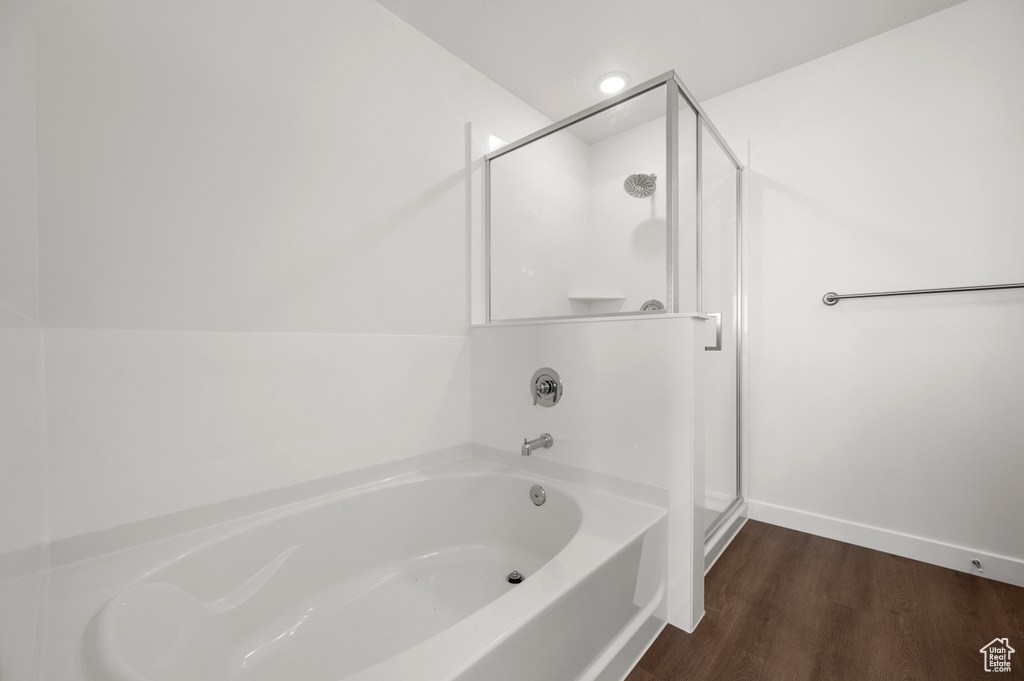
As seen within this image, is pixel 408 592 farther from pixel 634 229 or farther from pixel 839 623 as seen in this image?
pixel 634 229

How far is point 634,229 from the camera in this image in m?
1.42

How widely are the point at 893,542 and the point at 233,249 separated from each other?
102 inches

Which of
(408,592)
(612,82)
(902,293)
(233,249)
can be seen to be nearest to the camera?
(233,249)

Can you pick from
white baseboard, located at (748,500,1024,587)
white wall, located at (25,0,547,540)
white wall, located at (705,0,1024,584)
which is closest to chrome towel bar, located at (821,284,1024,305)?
white wall, located at (705,0,1024,584)

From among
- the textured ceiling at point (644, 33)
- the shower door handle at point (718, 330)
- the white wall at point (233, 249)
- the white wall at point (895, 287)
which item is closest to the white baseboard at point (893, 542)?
the white wall at point (895, 287)

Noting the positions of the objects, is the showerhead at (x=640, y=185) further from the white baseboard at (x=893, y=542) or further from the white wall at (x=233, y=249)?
the white baseboard at (x=893, y=542)

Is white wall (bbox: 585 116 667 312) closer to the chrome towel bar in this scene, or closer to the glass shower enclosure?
the glass shower enclosure

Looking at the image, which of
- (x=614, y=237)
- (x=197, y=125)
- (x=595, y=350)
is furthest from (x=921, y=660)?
(x=197, y=125)

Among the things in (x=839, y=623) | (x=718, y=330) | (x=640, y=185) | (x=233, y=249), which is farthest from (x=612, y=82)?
(x=839, y=623)

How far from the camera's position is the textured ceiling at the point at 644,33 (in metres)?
1.52

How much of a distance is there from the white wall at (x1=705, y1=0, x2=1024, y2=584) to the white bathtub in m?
1.13

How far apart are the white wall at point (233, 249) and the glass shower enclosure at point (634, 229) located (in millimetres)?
344

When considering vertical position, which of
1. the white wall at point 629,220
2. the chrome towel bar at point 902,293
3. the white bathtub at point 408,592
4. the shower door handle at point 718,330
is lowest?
the white bathtub at point 408,592

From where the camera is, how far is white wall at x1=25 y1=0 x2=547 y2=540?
2.95 ft
